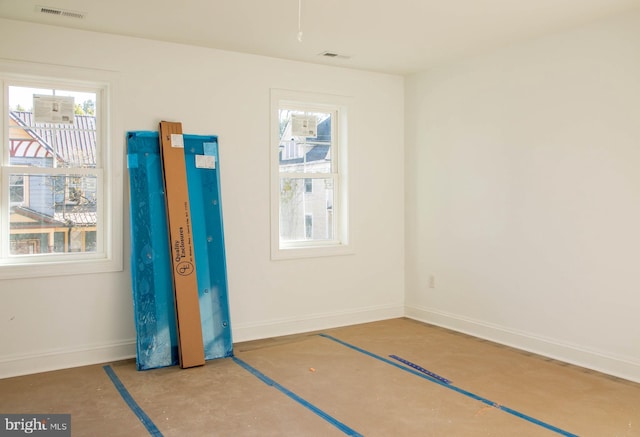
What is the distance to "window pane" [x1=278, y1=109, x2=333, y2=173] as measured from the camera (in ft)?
18.0

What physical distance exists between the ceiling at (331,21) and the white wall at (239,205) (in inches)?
7.7

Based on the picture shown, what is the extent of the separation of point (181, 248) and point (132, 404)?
136 cm

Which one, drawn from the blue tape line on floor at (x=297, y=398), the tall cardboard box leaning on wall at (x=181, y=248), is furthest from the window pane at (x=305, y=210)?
the blue tape line on floor at (x=297, y=398)

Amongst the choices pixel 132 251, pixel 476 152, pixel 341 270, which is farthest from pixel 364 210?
pixel 132 251

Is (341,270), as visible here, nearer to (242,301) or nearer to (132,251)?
(242,301)

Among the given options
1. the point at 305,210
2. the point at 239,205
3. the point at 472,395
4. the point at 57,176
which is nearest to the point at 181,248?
the point at 239,205

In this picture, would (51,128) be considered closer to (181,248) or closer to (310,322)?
(181,248)

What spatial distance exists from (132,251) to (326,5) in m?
2.45

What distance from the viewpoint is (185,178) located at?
4.59 meters

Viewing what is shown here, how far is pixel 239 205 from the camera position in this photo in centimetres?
510

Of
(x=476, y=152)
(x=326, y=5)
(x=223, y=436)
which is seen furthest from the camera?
(x=476, y=152)

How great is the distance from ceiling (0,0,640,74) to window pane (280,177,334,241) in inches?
51.8

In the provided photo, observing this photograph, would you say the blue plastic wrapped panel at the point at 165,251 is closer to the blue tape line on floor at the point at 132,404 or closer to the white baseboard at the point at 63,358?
the blue tape line on floor at the point at 132,404

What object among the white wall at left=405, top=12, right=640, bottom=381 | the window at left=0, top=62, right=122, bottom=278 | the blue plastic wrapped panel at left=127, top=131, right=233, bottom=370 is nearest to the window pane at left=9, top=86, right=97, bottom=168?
the window at left=0, top=62, right=122, bottom=278
